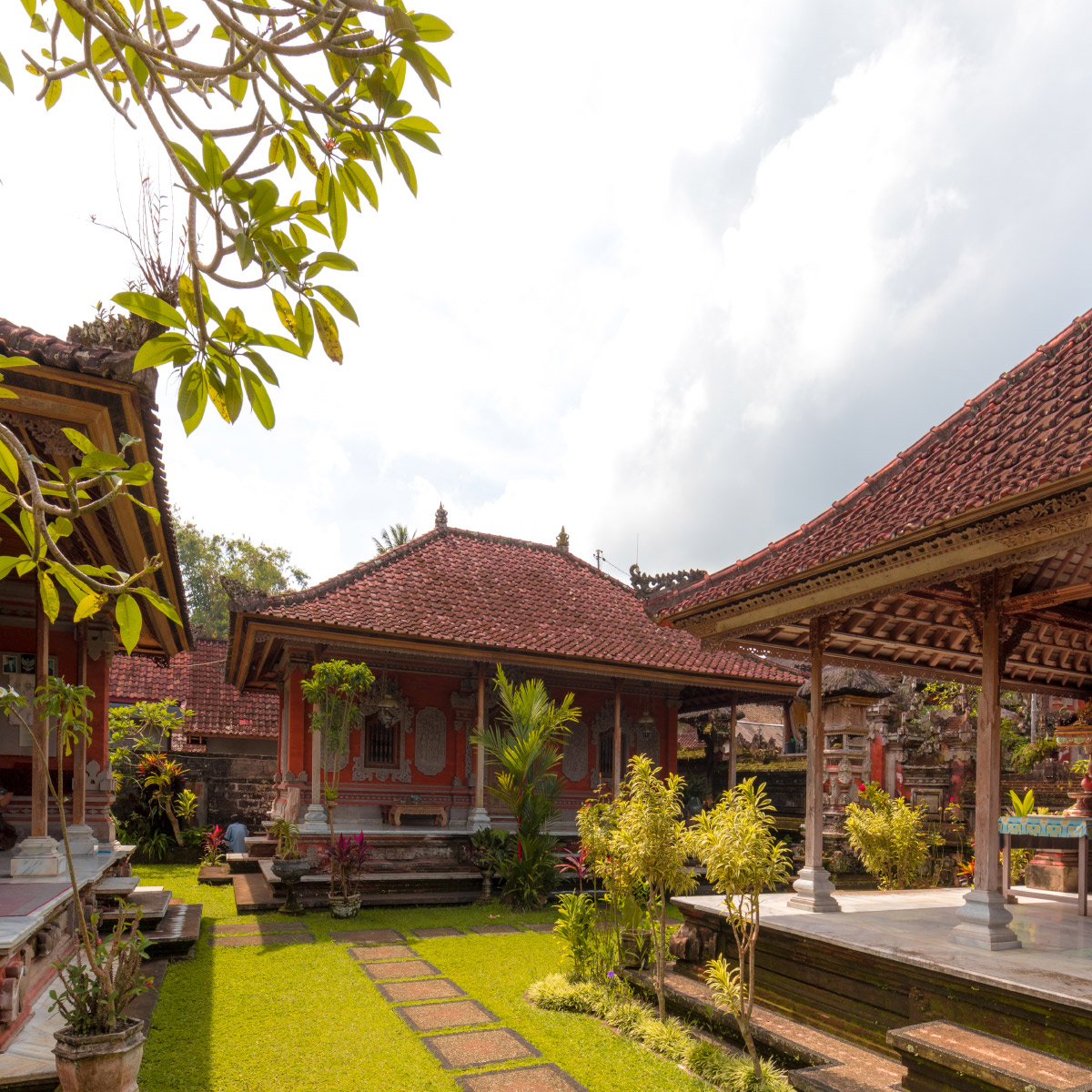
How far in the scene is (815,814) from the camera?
7.29 m

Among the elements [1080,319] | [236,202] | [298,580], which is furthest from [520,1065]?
[298,580]

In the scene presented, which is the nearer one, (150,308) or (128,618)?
(150,308)

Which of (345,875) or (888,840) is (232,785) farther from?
(888,840)

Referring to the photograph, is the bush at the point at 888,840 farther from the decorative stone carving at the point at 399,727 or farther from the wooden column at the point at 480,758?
the decorative stone carving at the point at 399,727

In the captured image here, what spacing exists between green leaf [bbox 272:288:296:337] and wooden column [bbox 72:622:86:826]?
8.11 metres

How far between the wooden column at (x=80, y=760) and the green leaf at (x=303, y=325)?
27.6 feet

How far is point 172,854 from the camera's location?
1478 centimetres

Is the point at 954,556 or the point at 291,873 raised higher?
the point at 954,556

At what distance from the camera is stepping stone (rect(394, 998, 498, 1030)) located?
19.7 ft

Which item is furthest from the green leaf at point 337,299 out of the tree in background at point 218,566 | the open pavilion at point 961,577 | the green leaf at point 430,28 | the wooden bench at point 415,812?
the tree in background at point 218,566

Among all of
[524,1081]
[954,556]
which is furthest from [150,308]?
[954,556]

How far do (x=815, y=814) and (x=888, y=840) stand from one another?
283 centimetres

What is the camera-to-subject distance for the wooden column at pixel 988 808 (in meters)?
5.55

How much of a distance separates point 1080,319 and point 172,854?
15.0 metres
